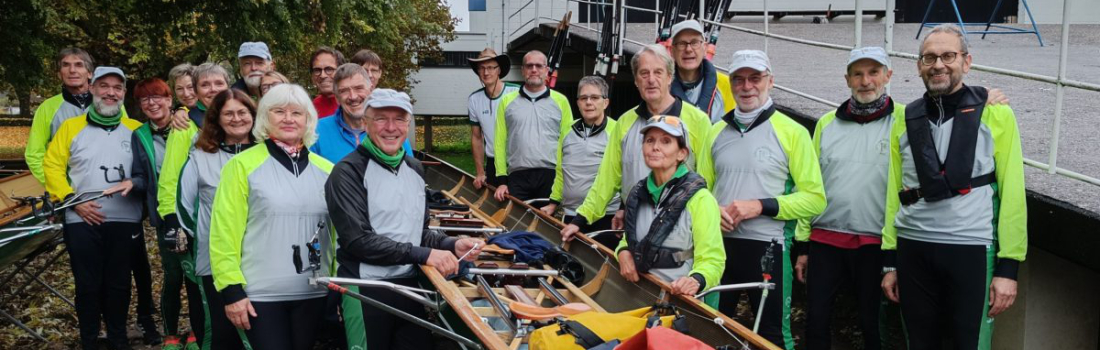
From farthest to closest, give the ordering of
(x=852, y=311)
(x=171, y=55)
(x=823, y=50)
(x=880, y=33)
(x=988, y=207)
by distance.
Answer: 1. (x=171, y=55)
2. (x=880, y=33)
3. (x=823, y=50)
4. (x=852, y=311)
5. (x=988, y=207)

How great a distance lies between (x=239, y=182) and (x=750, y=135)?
7.94ft

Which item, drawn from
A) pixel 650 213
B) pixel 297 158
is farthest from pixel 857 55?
pixel 297 158

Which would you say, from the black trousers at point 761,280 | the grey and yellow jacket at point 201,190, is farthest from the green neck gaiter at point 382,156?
the black trousers at point 761,280

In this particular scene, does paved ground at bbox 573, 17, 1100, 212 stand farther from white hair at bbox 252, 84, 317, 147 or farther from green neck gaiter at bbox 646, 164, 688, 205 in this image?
white hair at bbox 252, 84, 317, 147

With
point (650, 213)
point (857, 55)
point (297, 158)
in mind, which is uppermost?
point (857, 55)

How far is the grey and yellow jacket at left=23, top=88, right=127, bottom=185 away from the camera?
261 inches

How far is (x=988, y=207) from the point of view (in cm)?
405

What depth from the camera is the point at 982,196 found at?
13.3 ft

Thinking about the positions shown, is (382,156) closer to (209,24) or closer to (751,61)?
(751,61)

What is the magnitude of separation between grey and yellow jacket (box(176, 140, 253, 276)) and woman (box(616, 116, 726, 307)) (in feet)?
6.86

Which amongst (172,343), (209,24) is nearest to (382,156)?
(172,343)

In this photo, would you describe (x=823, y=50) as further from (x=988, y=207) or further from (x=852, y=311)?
(x=988, y=207)

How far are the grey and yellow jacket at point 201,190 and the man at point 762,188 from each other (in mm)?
2512

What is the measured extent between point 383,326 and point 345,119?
70.2 inches
